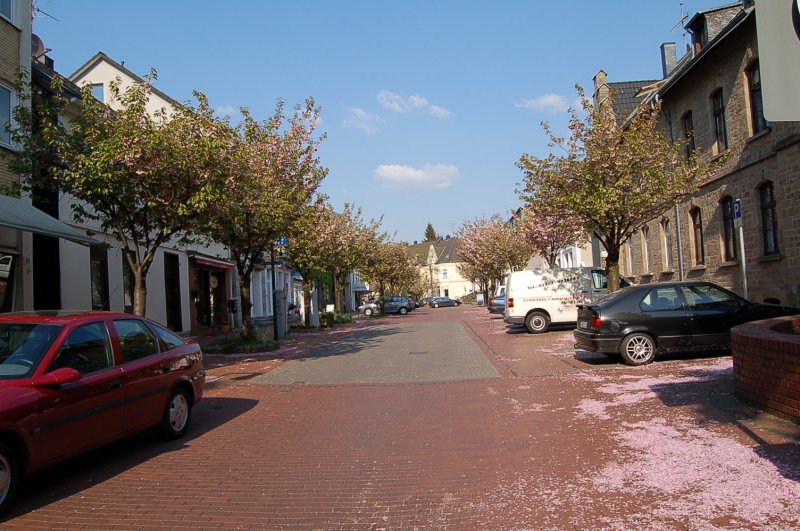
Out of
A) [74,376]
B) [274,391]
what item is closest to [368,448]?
[74,376]

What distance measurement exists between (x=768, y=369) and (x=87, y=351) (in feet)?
23.3

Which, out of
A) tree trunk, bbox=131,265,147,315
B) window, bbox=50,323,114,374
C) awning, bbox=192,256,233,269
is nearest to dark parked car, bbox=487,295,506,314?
awning, bbox=192,256,233,269

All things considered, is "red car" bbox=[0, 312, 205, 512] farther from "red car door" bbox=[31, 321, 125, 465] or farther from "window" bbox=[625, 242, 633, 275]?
"window" bbox=[625, 242, 633, 275]

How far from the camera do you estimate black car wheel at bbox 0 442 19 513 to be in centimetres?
463

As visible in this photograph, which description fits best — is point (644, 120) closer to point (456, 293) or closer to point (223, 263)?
point (223, 263)

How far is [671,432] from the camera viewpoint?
6512 millimetres

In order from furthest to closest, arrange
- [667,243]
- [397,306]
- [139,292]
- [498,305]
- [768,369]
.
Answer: [397,306] → [498,305] → [667,243] → [139,292] → [768,369]

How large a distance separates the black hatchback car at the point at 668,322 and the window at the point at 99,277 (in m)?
13.5

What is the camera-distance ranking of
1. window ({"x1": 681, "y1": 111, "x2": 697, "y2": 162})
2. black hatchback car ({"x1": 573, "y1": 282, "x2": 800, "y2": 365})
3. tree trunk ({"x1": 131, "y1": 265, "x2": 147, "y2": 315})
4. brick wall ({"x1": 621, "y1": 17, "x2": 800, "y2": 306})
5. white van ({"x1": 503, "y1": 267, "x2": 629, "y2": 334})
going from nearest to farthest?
black hatchback car ({"x1": 573, "y1": 282, "x2": 800, "y2": 365}) → tree trunk ({"x1": 131, "y1": 265, "x2": 147, "y2": 315}) → brick wall ({"x1": 621, "y1": 17, "x2": 800, "y2": 306}) → white van ({"x1": 503, "y1": 267, "x2": 629, "y2": 334}) → window ({"x1": 681, "y1": 111, "x2": 697, "y2": 162})

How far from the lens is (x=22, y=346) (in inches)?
216

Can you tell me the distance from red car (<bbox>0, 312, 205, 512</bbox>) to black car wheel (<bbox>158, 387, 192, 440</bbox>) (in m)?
0.01

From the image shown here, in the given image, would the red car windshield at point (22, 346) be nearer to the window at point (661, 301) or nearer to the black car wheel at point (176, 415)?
the black car wheel at point (176, 415)

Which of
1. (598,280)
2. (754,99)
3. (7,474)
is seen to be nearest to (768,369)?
(7,474)

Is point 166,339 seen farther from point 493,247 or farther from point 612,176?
point 493,247
